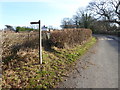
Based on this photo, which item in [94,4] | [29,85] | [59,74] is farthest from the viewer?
[94,4]

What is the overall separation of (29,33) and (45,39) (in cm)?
132

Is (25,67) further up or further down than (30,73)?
further up

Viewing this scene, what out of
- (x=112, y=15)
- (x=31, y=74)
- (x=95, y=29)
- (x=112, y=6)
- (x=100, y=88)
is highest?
(x=112, y=6)

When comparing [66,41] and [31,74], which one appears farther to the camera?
[66,41]

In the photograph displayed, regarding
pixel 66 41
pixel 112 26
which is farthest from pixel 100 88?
pixel 112 26

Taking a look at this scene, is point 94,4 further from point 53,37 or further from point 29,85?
point 29,85

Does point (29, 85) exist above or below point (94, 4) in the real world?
below

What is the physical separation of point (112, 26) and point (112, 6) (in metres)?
11.9

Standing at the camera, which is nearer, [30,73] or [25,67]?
[30,73]

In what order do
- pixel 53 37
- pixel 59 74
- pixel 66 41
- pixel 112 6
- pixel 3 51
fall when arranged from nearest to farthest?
pixel 59 74 < pixel 3 51 < pixel 53 37 < pixel 66 41 < pixel 112 6

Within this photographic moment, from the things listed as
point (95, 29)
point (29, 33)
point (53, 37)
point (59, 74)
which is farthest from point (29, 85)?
point (95, 29)

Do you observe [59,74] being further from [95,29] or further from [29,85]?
[95,29]

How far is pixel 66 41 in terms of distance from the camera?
8.63 metres

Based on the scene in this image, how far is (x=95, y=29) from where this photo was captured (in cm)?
5016
